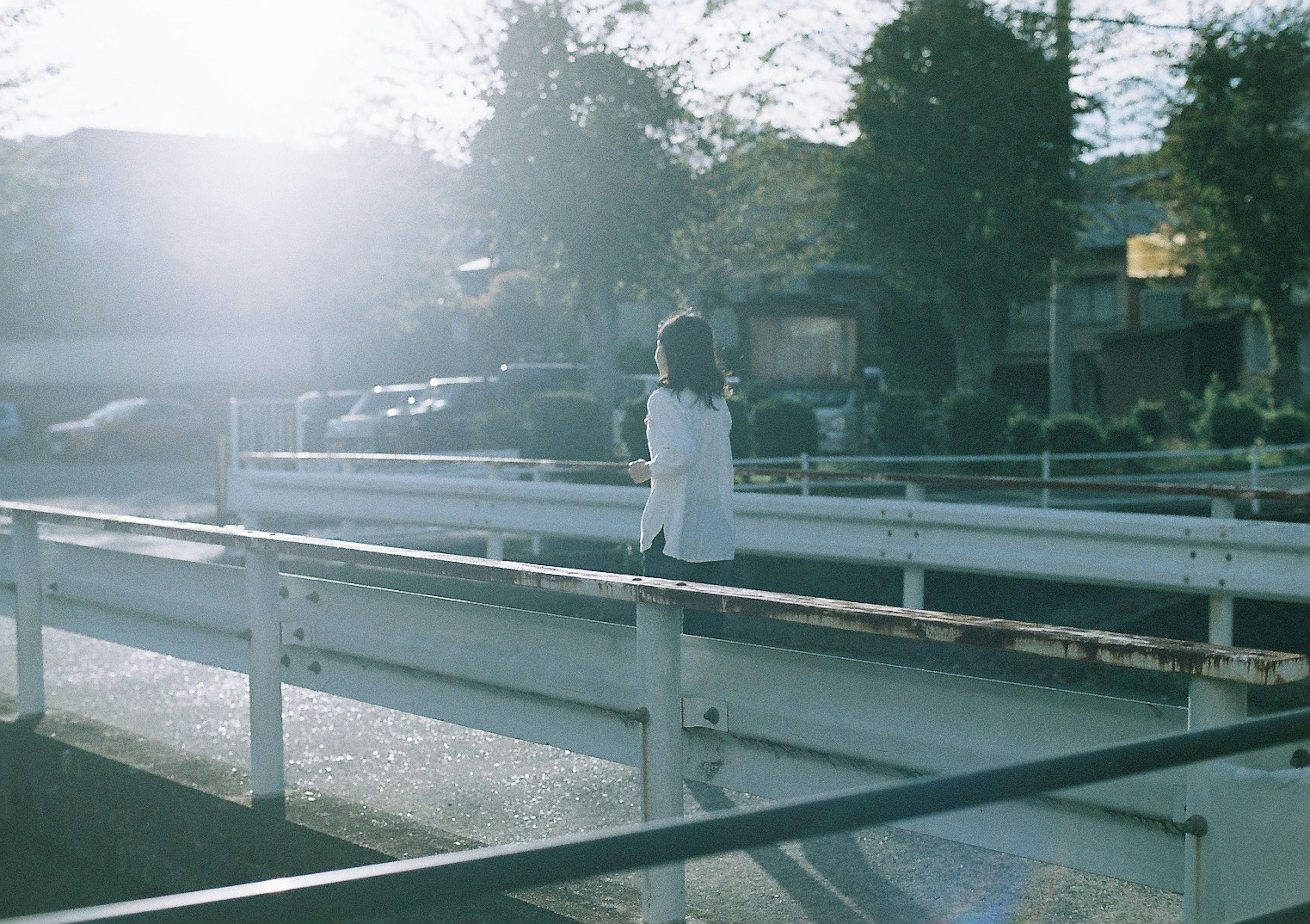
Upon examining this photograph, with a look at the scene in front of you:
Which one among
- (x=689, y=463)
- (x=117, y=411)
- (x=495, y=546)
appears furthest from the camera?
(x=117, y=411)

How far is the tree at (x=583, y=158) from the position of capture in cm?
2320

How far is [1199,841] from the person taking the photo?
282 centimetres

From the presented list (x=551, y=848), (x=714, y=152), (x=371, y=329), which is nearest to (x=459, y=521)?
(x=551, y=848)

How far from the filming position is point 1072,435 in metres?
23.8

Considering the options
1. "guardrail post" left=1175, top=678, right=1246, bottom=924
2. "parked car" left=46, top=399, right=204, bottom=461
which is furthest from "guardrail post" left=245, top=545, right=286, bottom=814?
"parked car" left=46, top=399, right=204, bottom=461

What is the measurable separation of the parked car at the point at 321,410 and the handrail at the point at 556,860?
23240 millimetres

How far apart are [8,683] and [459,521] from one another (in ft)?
14.3

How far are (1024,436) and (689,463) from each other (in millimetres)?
18998

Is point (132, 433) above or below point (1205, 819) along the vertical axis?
below

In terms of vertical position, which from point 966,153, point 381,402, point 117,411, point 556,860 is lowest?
point 117,411

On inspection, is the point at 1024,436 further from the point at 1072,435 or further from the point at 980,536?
the point at 980,536

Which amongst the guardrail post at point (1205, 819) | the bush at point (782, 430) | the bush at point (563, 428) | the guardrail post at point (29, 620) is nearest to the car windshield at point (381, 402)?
the bush at point (782, 430)

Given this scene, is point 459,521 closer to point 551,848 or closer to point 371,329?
point 551,848

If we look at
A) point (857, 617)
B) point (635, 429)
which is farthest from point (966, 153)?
point (857, 617)
